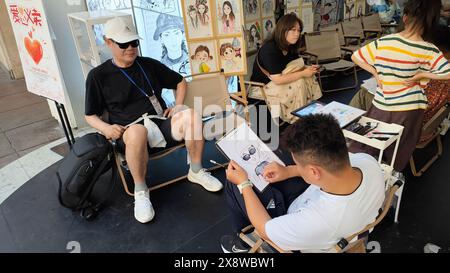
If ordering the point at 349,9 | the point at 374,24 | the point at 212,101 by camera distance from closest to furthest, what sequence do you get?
the point at 212,101 < the point at 349,9 < the point at 374,24

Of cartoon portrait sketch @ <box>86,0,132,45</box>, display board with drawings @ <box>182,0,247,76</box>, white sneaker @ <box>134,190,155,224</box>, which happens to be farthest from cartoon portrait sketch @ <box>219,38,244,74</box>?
white sneaker @ <box>134,190,155,224</box>

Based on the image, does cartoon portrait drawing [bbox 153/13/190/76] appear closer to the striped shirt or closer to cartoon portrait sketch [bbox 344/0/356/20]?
the striped shirt

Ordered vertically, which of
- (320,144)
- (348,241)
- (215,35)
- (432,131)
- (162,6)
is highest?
→ (162,6)

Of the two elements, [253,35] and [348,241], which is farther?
[253,35]

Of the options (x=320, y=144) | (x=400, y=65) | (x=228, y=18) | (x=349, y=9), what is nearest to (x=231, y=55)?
(x=228, y=18)

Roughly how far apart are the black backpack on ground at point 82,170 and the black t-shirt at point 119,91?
26cm

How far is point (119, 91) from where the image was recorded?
263 centimetres

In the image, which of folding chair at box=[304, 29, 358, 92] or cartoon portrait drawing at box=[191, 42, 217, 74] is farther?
folding chair at box=[304, 29, 358, 92]

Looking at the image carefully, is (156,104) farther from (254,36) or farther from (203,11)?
(254,36)

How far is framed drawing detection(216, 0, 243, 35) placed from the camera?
3336 mm

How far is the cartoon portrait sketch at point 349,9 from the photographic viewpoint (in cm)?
613

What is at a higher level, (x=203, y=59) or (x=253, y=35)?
(x=253, y=35)

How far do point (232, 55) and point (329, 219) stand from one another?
2.61 m

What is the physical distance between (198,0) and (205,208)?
1998mm
